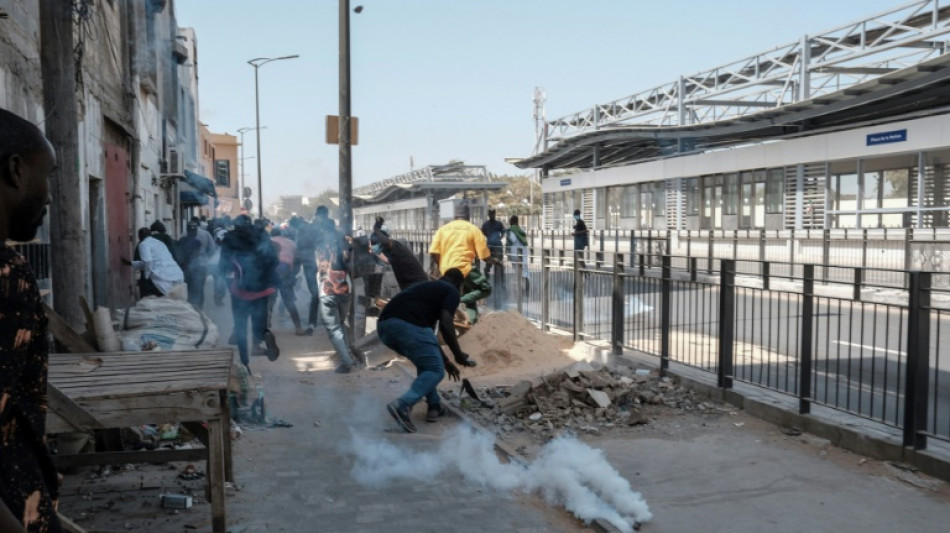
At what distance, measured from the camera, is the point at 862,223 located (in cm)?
2127

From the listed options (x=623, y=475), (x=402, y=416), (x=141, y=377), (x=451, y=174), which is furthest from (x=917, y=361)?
(x=451, y=174)

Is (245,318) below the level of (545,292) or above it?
below

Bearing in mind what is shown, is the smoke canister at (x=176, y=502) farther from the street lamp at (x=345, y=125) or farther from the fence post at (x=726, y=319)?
the street lamp at (x=345, y=125)

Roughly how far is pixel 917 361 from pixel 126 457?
15.6 feet

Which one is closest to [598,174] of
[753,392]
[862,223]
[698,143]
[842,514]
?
[698,143]

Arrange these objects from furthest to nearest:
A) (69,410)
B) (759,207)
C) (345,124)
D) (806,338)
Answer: (759,207) → (345,124) → (806,338) → (69,410)

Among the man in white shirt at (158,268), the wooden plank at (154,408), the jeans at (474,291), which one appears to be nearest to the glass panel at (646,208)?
the jeans at (474,291)

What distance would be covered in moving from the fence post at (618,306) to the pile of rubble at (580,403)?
1216mm

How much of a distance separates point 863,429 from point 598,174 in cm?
2741

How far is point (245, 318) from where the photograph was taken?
8844 millimetres

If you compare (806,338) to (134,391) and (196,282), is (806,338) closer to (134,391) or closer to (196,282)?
(134,391)

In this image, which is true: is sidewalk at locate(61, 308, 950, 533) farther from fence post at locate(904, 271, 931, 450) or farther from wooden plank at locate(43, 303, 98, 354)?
wooden plank at locate(43, 303, 98, 354)

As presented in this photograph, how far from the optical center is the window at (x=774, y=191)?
2359 cm

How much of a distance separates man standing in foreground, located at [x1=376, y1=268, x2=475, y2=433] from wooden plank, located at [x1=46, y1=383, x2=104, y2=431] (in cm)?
303
